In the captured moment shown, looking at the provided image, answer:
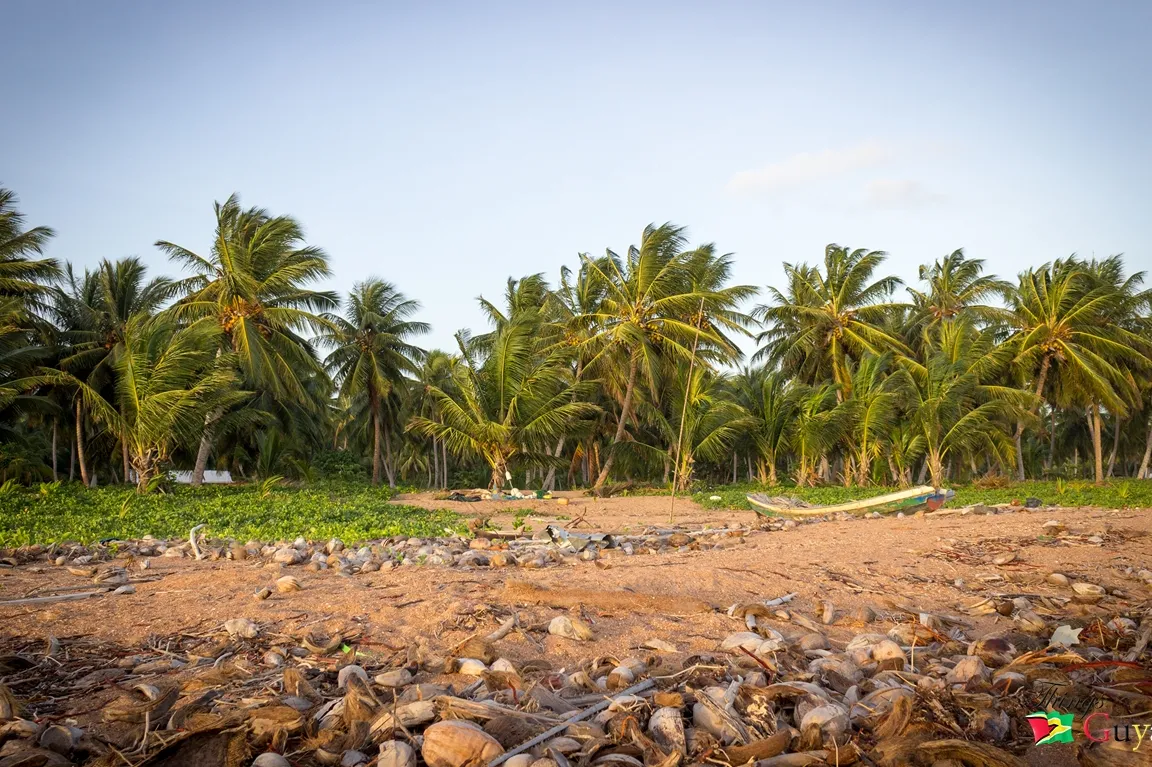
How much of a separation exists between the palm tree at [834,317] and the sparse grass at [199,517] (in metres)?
17.3

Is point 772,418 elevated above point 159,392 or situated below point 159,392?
below

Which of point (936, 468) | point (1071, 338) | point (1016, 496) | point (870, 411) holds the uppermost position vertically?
point (1071, 338)

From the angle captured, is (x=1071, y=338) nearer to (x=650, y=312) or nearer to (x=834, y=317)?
(x=834, y=317)

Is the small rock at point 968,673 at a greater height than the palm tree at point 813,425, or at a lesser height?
lesser

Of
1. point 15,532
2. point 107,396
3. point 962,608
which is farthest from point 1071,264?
point 107,396

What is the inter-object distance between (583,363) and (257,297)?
414 inches

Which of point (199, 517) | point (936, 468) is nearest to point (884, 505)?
point (936, 468)

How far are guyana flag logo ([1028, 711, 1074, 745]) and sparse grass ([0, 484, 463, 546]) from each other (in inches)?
280

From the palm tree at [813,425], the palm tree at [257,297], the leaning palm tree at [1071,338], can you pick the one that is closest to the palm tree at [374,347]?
the palm tree at [257,297]

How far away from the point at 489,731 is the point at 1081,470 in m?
46.8

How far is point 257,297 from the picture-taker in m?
19.5

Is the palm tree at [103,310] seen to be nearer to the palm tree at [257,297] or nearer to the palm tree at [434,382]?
the palm tree at [257,297]

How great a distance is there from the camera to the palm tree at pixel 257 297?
1877cm

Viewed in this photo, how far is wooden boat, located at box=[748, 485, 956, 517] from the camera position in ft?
37.7
